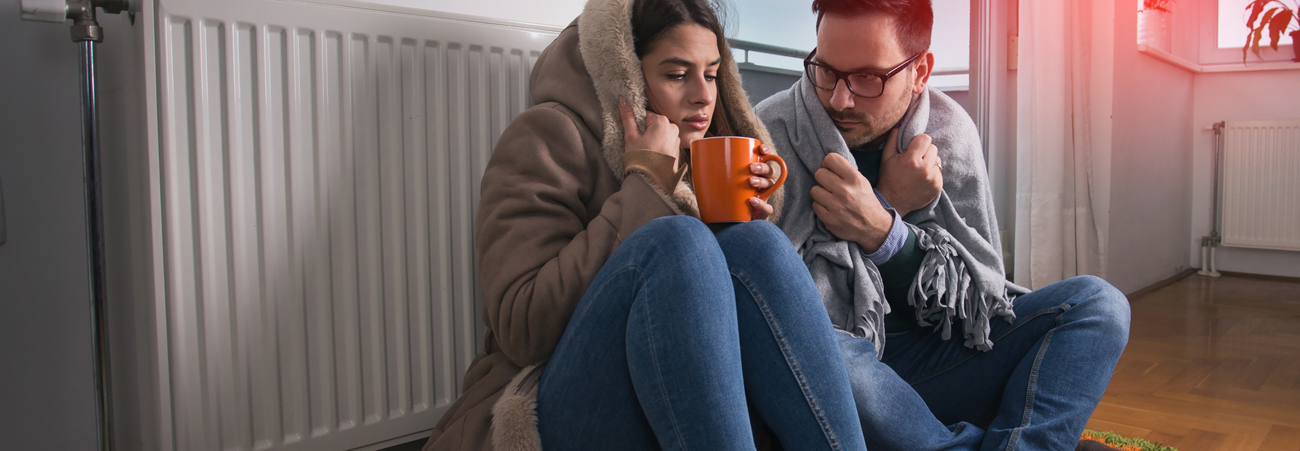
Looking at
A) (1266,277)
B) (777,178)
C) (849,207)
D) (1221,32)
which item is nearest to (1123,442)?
(849,207)

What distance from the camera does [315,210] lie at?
96cm

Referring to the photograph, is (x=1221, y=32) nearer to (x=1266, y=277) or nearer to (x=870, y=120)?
(x=1266, y=277)

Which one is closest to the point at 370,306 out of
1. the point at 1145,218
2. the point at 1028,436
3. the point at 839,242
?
the point at 839,242

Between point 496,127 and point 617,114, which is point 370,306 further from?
point 617,114

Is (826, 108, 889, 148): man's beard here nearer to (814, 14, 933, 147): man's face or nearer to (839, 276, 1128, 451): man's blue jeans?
(814, 14, 933, 147): man's face

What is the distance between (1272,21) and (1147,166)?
41.0 inches

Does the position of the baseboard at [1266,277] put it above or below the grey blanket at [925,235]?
below

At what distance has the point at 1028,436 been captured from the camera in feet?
2.98

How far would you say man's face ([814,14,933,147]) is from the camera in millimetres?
1080

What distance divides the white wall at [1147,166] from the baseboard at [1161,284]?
0.02 metres

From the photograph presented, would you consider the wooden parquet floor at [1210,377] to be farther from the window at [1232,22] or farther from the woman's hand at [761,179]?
the window at [1232,22]

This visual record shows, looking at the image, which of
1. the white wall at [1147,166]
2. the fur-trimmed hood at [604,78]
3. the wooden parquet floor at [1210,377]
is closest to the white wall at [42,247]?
the fur-trimmed hood at [604,78]

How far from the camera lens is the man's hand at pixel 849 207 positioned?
1002mm

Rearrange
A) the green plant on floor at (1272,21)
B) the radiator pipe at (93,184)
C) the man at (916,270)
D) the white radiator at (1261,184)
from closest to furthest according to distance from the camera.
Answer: the radiator pipe at (93,184) < the man at (916,270) < the green plant on floor at (1272,21) < the white radiator at (1261,184)
